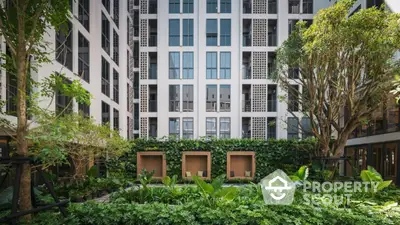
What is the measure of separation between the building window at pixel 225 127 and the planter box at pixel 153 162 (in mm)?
7364

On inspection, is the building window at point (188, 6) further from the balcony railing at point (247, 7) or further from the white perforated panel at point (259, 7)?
the white perforated panel at point (259, 7)

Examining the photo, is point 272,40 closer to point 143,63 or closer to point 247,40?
point 247,40

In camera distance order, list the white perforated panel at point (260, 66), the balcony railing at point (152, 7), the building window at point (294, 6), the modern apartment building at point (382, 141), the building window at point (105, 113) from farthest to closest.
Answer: the balcony railing at point (152, 7)
the building window at point (294, 6)
the white perforated panel at point (260, 66)
the building window at point (105, 113)
the modern apartment building at point (382, 141)

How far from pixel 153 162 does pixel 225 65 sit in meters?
10.7

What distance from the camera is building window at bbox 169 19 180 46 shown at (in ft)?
77.2

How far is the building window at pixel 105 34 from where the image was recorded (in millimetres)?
16859

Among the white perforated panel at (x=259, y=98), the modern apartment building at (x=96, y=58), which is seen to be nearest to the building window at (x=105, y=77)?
the modern apartment building at (x=96, y=58)

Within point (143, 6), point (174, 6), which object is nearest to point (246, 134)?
point (174, 6)

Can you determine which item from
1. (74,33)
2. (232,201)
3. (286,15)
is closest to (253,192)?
(232,201)

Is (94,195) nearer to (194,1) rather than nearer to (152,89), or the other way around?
(152,89)

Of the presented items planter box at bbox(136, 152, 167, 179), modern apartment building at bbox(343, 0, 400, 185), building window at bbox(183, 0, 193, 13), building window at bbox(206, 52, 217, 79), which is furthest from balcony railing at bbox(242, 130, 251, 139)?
building window at bbox(183, 0, 193, 13)

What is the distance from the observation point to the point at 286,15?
23047mm

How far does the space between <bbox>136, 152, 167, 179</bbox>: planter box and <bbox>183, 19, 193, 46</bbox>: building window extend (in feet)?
35.9

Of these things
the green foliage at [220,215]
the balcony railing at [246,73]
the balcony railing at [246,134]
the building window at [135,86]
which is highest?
the balcony railing at [246,73]
